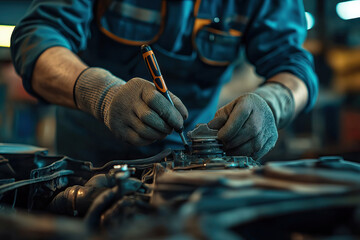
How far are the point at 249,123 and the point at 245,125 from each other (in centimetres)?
2

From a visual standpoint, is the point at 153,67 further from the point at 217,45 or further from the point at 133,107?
the point at 217,45

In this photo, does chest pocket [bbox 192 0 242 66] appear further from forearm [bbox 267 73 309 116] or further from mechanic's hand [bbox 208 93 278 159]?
mechanic's hand [bbox 208 93 278 159]

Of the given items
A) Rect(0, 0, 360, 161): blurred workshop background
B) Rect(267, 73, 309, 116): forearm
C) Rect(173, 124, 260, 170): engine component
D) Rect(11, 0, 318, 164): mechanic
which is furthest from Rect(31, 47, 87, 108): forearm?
Rect(0, 0, 360, 161): blurred workshop background

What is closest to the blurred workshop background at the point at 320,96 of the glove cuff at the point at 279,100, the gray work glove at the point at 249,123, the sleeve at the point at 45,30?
the glove cuff at the point at 279,100

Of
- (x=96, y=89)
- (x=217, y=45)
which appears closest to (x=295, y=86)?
(x=217, y=45)

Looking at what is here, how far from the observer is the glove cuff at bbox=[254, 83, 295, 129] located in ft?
4.38

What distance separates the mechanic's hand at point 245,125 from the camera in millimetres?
1100

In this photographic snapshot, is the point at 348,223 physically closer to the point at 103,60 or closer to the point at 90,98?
the point at 90,98

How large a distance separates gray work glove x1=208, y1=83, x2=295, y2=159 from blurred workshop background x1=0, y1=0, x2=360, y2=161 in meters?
3.41

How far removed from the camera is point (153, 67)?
40.9 inches

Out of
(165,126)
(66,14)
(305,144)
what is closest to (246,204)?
(165,126)

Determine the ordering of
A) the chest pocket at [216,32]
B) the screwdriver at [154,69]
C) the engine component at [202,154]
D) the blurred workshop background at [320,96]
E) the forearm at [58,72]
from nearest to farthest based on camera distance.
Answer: the engine component at [202,154]
the screwdriver at [154,69]
the forearm at [58,72]
the chest pocket at [216,32]
the blurred workshop background at [320,96]

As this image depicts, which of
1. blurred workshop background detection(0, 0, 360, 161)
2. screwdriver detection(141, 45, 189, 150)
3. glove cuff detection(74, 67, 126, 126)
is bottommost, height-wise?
blurred workshop background detection(0, 0, 360, 161)

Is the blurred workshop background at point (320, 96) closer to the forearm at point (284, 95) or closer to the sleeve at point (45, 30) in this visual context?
the forearm at point (284, 95)
